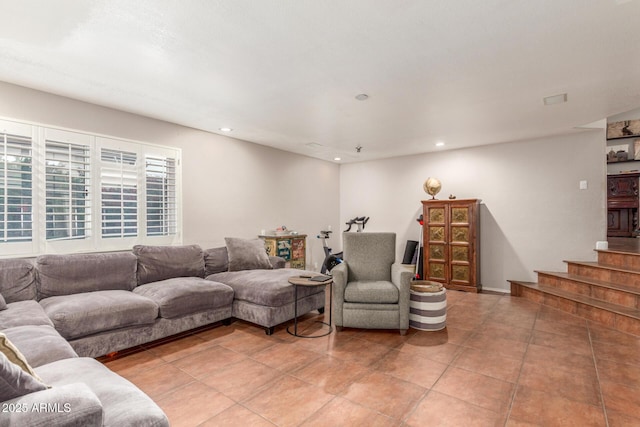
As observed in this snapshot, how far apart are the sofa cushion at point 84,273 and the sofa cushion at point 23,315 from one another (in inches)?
11.4

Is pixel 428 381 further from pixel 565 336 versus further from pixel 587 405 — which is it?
pixel 565 336

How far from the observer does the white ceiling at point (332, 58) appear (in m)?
1.96

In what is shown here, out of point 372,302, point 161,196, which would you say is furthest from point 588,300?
point 161,196

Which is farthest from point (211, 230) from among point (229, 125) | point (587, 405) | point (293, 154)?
point (587, 405)

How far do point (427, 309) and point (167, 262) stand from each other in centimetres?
302

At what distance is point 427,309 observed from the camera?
3.38 metres

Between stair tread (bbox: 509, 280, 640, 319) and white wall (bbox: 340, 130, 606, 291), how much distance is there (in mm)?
487

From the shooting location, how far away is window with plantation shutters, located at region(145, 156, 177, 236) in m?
4.01

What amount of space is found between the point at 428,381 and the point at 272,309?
1.66m

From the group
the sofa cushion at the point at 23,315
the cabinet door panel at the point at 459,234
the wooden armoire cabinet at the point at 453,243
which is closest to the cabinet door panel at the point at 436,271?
the wooden armoire cabinet at the point at 453,243

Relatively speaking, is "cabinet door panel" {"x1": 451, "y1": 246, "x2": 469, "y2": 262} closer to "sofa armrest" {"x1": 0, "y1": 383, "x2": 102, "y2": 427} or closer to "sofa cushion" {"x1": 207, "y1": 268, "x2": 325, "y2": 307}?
"sofa cushion" {"x1": 207, "y1": 268, "x2": 325, "y2": 307}

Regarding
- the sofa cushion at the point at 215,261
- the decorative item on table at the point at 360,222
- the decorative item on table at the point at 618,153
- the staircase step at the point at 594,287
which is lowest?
the staircase step at the point at 594,287

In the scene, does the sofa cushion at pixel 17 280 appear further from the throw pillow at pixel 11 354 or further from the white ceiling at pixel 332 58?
the throw pillow at pixel 11 354

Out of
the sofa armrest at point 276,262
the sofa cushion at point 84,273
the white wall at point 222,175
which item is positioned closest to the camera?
the sofa cushion at point 84,273
